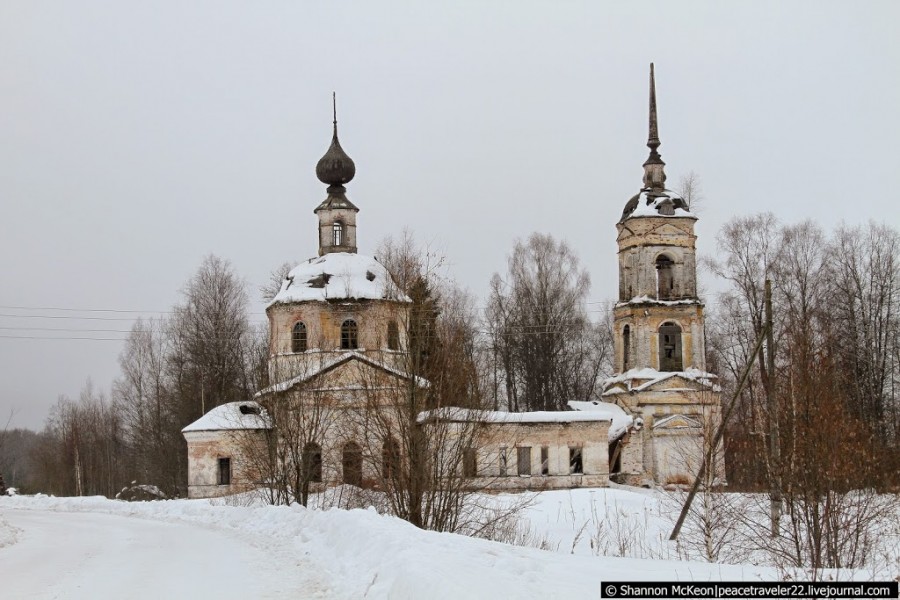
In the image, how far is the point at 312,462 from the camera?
19.9m

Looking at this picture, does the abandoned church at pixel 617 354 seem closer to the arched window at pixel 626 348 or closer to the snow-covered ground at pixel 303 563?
the arched window at pixel 626 348

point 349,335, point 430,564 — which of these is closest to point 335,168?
point 349,335

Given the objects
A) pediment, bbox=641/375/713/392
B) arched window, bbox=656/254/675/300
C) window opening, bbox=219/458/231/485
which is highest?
arched window, bbox=656/254/675/300

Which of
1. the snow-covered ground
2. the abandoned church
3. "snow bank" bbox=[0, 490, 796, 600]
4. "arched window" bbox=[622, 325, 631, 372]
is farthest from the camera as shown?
"arched window" bbox=[622, 325, 631, 372]

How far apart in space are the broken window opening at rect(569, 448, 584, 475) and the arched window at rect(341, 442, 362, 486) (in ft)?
52.8

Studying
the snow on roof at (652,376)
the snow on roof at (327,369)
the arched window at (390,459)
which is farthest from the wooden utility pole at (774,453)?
the snow on roof at (652,376)

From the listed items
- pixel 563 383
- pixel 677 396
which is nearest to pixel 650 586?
pixel 677 396

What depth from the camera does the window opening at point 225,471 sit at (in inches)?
1308

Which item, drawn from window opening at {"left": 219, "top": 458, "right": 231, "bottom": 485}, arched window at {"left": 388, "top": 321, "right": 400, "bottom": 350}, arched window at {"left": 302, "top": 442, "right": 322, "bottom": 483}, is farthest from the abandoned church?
arched window at {"left": 388, "top": 321, "right": 400, "bottom": 350}

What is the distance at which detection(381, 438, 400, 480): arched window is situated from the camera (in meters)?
13.6

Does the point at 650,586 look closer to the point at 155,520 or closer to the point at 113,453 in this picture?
the point at 155,520

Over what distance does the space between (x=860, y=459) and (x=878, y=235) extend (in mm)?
27711

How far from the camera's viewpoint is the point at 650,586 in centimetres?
686

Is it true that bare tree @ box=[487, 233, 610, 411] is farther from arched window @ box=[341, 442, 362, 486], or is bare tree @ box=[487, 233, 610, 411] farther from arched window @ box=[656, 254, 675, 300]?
arched window @ box=[341, 442, 362, 486]
